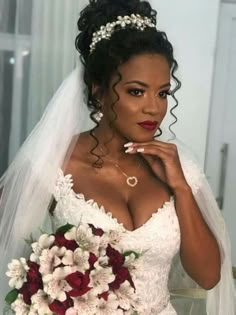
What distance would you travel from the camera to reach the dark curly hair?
3.86ft

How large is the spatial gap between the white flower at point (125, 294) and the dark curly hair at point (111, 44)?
17.9 inches

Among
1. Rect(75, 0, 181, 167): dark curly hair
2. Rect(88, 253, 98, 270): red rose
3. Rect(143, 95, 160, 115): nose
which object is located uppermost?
Rect(75, 0, 181, 167): dark curly hair

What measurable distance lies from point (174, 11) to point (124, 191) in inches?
37.1

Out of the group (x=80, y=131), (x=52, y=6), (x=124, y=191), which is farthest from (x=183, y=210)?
(x=52, y=6)

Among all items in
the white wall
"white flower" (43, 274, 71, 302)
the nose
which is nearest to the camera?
"white flower" (43, 274, 71, 302)

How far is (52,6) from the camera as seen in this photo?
1.80 metres

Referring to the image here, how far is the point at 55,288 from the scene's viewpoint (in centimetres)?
88

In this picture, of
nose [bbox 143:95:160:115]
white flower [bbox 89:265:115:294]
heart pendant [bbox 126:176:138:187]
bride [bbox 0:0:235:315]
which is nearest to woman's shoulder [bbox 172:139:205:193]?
bride [bbox 0:0:235:315]

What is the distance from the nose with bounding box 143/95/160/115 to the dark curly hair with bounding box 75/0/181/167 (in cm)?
7

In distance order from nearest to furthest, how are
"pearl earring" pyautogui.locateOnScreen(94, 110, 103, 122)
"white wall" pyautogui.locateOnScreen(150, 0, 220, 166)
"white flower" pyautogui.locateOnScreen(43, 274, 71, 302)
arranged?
"white flower" pyautogui.locateOnScreen(43, 274, 71, 302), "pearl earring" pyautogui.locateOnScreen(94, 110, 103, 122), "white wall" pyautogui.locateOnScreen(150, 0, 220, 166)

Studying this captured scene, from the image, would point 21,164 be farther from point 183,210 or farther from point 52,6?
point 52,6

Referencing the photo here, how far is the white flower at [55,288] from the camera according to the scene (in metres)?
0.88

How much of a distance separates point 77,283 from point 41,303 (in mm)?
78

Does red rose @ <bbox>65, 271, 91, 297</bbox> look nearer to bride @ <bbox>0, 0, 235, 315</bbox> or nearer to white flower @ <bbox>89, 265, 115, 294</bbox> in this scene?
white flower @ <bbox>89, 265, 115, 294</bbox>
